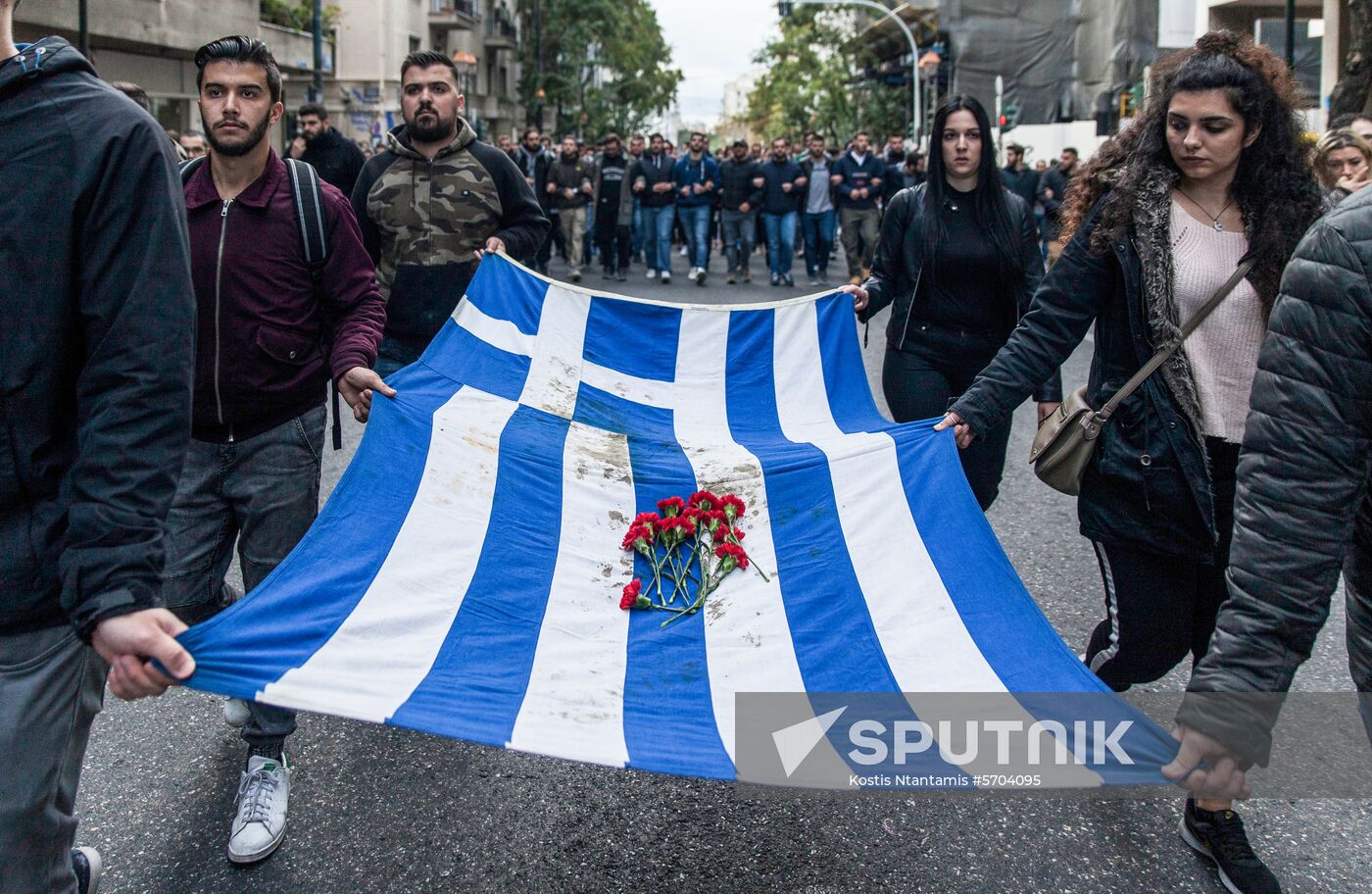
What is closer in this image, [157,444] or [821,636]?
[157,444]

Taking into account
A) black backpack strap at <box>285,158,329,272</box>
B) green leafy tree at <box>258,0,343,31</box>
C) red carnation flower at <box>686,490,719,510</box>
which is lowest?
red carnation flower at <box>686,490,719,510</box>

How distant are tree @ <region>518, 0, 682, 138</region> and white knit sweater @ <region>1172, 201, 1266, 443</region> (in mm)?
49275

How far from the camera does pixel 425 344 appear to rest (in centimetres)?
506

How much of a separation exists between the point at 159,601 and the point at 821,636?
164 centimetres

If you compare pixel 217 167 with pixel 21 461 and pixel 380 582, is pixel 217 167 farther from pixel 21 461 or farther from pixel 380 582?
pixel 21 461

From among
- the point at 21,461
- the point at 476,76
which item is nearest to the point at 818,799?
the point at 21,461

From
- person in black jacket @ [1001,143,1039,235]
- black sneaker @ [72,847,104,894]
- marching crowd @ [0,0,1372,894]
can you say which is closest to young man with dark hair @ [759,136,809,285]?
person in black jacket @ [1001,143,1039,235]

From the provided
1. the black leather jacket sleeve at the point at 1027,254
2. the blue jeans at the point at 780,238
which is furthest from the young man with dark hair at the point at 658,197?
the black leather jacket sleeve at the point at 1027,254

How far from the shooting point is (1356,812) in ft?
11.9

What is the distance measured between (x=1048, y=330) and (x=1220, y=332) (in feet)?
1.59

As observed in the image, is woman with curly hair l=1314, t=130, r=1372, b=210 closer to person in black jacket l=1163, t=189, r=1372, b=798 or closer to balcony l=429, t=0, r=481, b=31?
person in black jacket l=1163, t=189, r=1372, b=798

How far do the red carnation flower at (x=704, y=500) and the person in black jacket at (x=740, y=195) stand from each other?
48.3ft

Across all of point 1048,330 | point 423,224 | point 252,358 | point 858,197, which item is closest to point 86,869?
point 252,358

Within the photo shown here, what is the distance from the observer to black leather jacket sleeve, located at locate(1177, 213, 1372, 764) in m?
2.02
